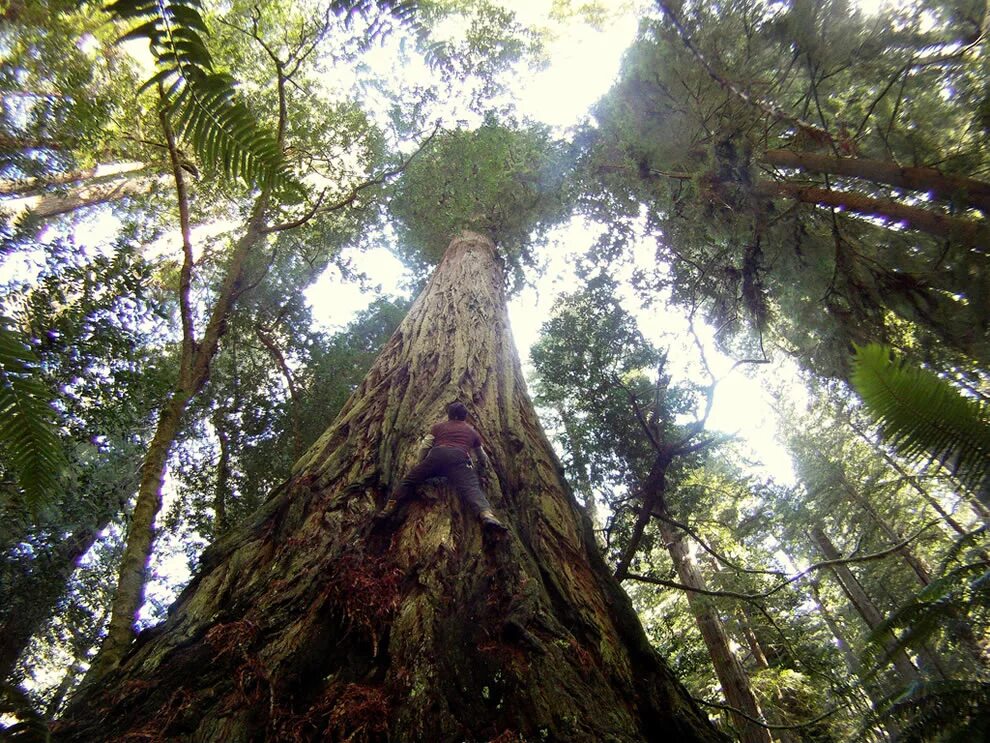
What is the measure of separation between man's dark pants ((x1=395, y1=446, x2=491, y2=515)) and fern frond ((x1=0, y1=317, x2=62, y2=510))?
1.40 metres

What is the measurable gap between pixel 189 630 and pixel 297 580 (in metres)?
0.40


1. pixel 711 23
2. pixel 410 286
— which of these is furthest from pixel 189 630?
pixel 410 286

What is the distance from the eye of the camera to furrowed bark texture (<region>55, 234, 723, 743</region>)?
4.81ft

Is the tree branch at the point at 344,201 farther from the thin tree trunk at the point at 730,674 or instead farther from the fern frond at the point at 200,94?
the thin tree trunk at the point at 730,674

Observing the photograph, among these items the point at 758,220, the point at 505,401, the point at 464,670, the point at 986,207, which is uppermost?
the point at 758,220

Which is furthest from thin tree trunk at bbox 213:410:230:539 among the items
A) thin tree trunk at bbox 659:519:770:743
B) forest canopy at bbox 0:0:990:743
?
thin tree trunk at bbox 659:519:770:743

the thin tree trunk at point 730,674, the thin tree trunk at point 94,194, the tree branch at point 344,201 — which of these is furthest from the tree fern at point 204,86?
the thin tree trunk at point 94,194

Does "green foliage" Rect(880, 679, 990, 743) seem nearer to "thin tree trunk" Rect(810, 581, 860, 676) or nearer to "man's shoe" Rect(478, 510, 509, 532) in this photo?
"man's shoe" Rect(478, 510, 509, 532)

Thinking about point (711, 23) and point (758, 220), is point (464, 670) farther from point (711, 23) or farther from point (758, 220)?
point (711, 23)

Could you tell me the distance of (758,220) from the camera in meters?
5.54

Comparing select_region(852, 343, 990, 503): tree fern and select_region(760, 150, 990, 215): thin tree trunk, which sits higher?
select_region(760, 150, 990, 215): thin tree trunk

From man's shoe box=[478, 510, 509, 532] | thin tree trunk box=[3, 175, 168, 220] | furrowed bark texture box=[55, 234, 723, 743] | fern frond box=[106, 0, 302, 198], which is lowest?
furrowed bark texture box=[55, 234, 723, 743]

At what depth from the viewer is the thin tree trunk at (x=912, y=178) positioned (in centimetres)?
404

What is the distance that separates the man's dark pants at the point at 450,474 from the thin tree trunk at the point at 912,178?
4708mm
